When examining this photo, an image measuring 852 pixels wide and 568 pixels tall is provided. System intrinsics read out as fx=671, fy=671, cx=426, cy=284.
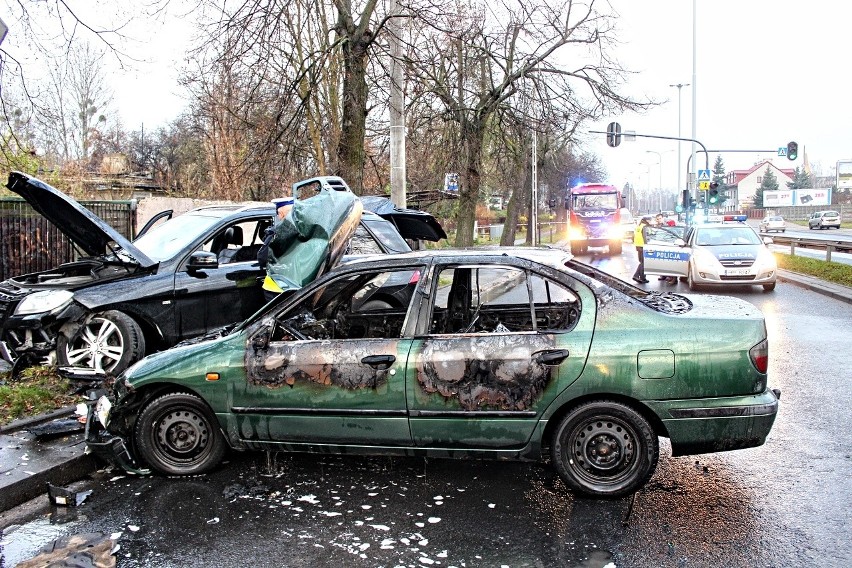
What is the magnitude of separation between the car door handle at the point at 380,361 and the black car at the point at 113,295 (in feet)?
8.12

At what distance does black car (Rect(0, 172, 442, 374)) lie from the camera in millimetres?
6676

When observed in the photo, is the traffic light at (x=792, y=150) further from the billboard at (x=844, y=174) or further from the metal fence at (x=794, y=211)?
the billboard at (x=844, y=174)

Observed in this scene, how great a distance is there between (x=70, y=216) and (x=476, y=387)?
16.0 ft

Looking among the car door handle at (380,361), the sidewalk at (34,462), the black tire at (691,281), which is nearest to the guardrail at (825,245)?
the black tire at (691,281)

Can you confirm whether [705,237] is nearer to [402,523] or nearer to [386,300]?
[386,300]

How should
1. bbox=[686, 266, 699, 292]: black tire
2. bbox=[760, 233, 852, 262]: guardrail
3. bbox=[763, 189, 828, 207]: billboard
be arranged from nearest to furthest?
bbox=[686, 266, 699, 292]: black tire < bbox=[760, 233, 852, 262]: guardrail < bbox=[763, 189, 828, 207]: billboard

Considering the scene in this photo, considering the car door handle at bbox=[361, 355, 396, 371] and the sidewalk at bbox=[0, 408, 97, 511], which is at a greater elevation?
the car door handle at bbox=[361, 355, 396, 371]

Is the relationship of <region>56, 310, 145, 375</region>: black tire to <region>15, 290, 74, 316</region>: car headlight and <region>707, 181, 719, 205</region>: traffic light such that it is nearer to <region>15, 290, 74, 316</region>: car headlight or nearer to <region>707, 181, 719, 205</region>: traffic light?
<region>15, 290, 74, 316</region>: car headlight

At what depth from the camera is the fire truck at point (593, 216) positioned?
35.8 m

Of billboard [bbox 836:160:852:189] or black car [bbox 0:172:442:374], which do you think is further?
billboard [bbox 836:160:852:189]

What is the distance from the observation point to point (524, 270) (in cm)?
450

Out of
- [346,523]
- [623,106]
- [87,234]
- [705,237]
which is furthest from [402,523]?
[623,106]

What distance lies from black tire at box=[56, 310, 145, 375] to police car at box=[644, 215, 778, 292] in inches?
513

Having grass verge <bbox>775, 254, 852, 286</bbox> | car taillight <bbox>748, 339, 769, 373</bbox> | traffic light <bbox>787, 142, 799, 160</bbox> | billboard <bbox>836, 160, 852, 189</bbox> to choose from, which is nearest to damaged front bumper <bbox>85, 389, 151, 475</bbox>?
car taillight <bbox>748, 339, 769, 373</bbox>
